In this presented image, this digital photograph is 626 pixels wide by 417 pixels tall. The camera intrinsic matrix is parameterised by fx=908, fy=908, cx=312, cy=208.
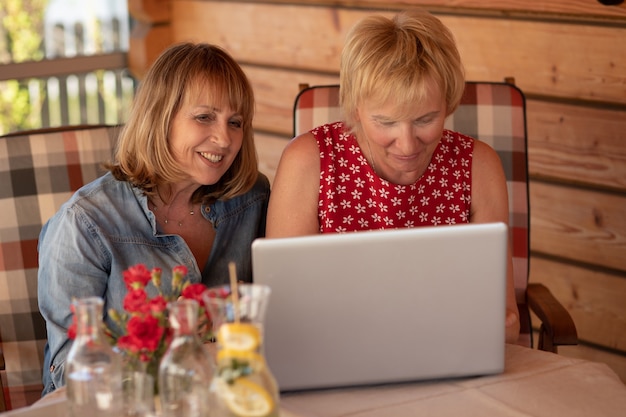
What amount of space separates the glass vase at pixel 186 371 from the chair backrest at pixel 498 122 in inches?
51.5

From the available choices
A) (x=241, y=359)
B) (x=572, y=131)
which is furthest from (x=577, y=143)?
(x=241, y=359)

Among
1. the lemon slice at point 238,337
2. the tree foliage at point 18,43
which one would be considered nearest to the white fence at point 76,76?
the tree foliage at point 18,43

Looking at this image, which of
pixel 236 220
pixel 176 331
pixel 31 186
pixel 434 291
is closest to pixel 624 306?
pixel 236 220

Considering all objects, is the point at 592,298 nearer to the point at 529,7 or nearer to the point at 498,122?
the point at 498,122

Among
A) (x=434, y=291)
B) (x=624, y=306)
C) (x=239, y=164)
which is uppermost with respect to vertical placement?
(x=239, y=164)

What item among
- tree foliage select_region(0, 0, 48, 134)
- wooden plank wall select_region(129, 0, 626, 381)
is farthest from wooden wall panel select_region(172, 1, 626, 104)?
tree foliage select_region(0, 0, 48, 134)

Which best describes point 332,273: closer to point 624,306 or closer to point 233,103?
point 233,103

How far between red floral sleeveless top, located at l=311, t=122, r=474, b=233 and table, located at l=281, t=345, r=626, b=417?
0.60 meters

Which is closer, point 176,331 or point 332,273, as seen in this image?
point 176,331

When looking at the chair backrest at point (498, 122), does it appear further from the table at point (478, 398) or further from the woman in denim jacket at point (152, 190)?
the table at point (478, 398)

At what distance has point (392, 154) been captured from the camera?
199 centimetres

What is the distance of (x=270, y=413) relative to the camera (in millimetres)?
1157

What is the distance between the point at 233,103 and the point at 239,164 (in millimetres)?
179

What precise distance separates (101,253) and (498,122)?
3.75 ft
